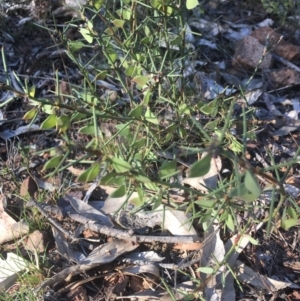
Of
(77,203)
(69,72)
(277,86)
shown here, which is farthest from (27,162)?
(277,86)

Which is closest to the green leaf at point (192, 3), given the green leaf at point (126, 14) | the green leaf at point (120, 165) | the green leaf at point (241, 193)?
the green leaf at point (126, 14)

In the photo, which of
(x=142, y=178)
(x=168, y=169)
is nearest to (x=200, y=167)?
(x=142, y=178)

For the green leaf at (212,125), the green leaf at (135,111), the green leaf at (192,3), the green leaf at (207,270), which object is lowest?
the green leaf at (207,270)

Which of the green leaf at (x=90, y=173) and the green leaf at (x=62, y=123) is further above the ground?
the green leaf at (x=62, y=123)

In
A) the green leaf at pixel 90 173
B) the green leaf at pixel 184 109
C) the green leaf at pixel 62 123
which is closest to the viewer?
the green leaf at pixel 90 173

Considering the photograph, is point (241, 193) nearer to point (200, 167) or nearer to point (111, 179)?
point (200, 167)

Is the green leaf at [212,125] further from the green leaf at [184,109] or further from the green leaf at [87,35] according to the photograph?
the green leaf at [87,35]

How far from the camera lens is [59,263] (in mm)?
2199

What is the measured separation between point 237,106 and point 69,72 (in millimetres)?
961

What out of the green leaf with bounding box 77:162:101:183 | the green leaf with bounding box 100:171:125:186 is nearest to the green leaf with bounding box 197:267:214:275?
the green leaf with bounding box 100:171:125:186

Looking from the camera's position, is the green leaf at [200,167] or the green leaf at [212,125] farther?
the green leaf at [212,125]

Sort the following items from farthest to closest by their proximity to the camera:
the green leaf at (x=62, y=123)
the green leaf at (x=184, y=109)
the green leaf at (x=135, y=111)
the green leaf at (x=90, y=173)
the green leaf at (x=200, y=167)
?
1. the green leaf at (x=184, y=109)
2. the green leaf at (x=135, y=111)
3. the green leaf at (x=62, y=123)
4. the green leaf at (x=90, y=173)
5. the green leaf at (x=200, y=167)

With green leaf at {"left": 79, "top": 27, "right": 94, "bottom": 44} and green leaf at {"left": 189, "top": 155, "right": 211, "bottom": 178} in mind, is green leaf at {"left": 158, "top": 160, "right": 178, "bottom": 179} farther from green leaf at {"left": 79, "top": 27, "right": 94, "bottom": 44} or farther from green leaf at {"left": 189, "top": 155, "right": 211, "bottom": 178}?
green leaf at {"left": 79, "top": 27, "right": 94, "bottom": 44}

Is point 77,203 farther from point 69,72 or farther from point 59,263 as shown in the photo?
point 69,72
